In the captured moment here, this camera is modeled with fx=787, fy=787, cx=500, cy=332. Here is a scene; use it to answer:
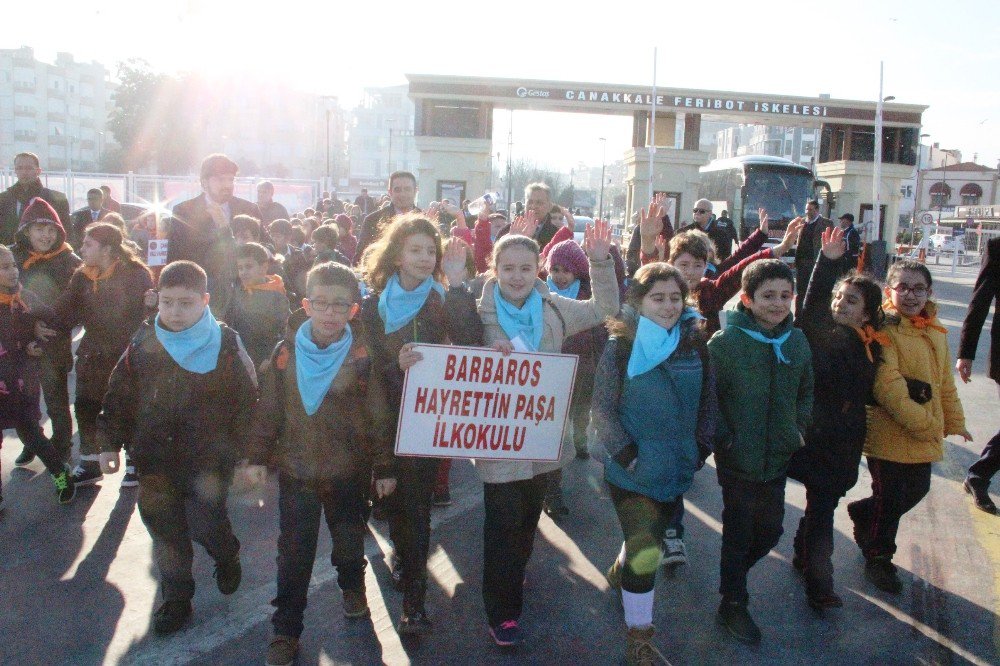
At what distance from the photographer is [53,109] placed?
8900 cm

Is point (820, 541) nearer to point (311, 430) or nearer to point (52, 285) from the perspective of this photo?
point (311, 430)

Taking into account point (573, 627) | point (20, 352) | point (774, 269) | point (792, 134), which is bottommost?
point (573, 627)

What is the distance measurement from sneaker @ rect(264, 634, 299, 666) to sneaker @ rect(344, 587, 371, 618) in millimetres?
398

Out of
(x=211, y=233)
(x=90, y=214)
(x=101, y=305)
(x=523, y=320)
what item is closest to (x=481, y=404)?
(x=523, y=320)

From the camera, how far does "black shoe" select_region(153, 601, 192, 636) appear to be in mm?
3664

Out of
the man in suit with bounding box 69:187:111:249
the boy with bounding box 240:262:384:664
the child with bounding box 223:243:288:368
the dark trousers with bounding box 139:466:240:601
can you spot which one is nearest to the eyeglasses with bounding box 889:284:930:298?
the boy with bounding box 240:262:384:664

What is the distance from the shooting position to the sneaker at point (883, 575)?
426 cm

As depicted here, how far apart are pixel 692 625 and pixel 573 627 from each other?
59 cm

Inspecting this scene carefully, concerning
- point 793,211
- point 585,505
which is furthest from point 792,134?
point 585,505

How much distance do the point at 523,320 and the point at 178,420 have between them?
170cm

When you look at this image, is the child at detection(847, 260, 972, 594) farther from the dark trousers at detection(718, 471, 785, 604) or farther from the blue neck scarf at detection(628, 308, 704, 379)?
the blue neck scarf at detection(628, 308, 704, 379)

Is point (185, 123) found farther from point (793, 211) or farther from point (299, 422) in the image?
point (299, 422)

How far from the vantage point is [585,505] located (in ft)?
18.1

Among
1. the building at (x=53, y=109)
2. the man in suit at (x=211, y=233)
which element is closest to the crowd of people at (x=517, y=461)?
the man in suit at (x=211, y=233)
